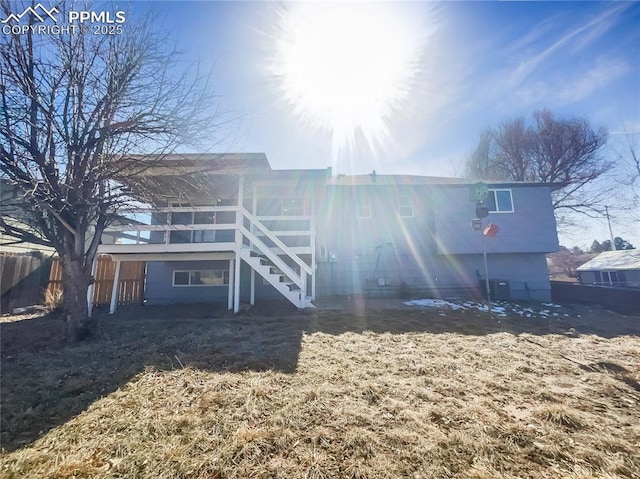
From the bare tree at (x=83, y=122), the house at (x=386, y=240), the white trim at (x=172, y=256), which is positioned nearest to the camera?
the bare tree at (x=83, y=122)

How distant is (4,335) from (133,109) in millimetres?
5798

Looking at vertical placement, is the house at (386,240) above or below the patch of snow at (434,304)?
above

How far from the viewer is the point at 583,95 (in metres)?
9.01

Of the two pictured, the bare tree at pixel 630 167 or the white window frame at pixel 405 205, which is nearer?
the white window frame at pixel 405 205

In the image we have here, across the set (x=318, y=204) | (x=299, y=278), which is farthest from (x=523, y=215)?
(x=299, y=278)

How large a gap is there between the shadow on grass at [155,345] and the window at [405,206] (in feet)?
17.9

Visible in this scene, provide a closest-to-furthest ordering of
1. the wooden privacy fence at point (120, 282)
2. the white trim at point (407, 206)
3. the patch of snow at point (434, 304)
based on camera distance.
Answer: the patch of snow at point (434, 304)
the wooden privacy fence at point (120, 282)
the white trim at point (407, 206)

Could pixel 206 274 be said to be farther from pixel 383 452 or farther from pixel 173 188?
pixel 383 452

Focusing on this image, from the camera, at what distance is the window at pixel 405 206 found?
12.9m

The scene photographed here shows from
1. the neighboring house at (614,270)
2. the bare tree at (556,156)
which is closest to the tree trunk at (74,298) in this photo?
the bare tree at (556,156)

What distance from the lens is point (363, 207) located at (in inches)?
510

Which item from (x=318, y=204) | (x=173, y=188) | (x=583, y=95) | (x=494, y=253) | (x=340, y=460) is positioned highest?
(x=583, y=95)

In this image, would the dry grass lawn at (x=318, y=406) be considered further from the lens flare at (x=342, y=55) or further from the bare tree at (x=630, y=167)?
the bare tree at (x=630, y=167)

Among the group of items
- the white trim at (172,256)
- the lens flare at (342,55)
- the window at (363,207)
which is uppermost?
the lens flare at (342,55)
